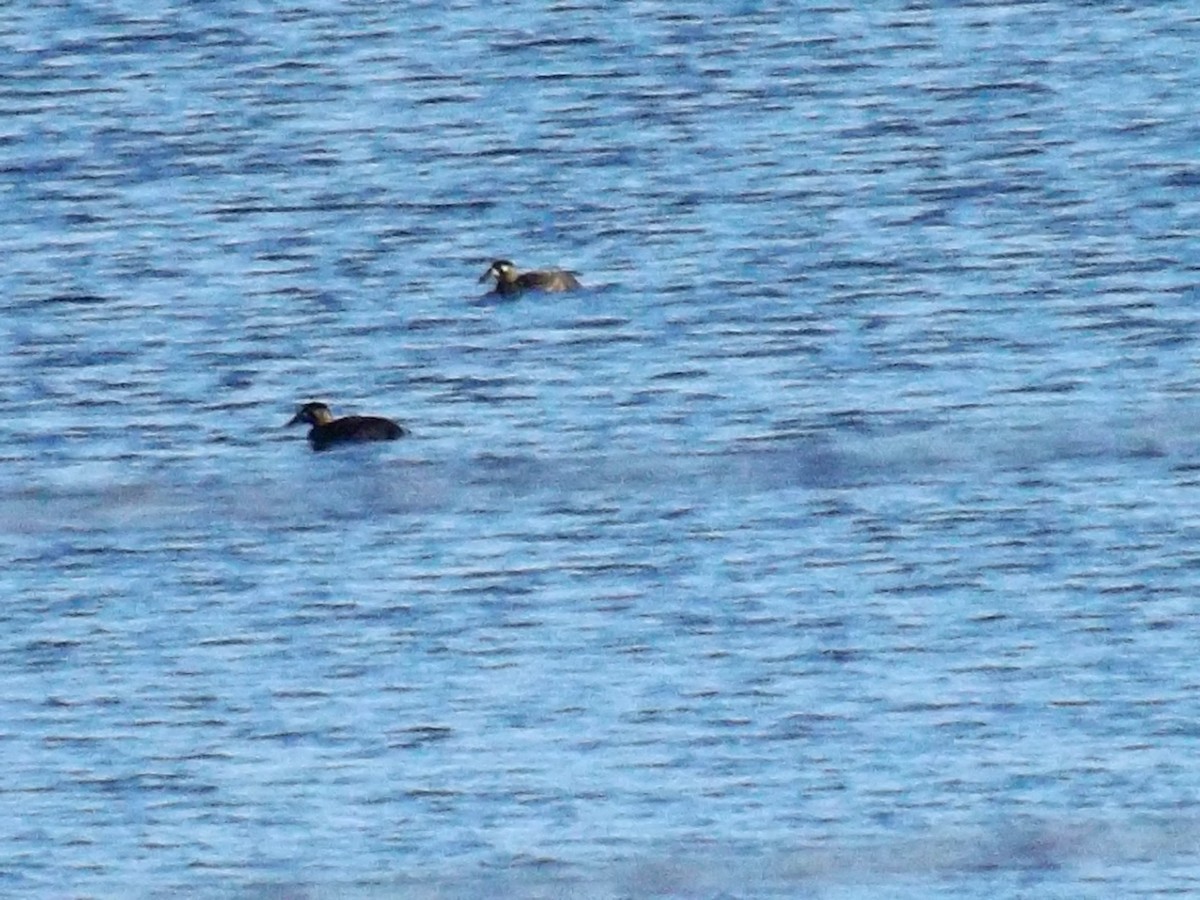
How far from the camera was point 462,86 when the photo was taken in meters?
2.90

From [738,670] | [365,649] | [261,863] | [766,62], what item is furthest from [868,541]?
[766,62]

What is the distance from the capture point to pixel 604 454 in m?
2.49

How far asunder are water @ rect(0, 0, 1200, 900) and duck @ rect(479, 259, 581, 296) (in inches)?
0.7

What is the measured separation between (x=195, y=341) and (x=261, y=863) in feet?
2.11

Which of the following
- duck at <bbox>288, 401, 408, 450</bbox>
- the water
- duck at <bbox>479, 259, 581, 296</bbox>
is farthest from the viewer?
duck at <bbox>479, 259, 581, 296</bbox>

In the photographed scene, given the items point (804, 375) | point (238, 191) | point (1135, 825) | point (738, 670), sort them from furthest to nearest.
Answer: point (238, 191)
point (804, 375)
point (738, 670)
point (1135, 825)

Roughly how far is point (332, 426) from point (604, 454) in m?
→ 0.19

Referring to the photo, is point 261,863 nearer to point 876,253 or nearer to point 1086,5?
point 876,253

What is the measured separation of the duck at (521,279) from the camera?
2.64 m

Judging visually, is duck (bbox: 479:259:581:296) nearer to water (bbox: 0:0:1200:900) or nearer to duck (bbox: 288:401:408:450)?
water (bbox: 0:0:1200:900)

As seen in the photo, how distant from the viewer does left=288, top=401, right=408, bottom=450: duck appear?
8.19ft

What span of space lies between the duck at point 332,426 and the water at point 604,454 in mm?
22

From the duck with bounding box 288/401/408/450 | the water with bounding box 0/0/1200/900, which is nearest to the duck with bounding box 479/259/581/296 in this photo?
the water with bounding box 0/0/1200/900

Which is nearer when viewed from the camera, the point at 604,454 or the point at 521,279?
the point at 604,454
